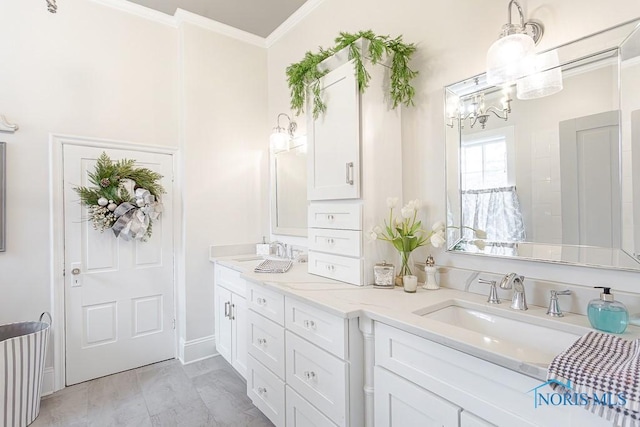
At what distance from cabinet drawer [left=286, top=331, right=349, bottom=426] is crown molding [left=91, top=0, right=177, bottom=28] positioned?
3.10 metres

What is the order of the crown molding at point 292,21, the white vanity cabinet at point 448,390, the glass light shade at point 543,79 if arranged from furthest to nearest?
the crown molding at point 292,21, the glass light shade at point 543,79, the white vanity cabinet at point 448,390

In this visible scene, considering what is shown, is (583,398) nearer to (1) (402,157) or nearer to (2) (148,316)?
(1) (402,157)

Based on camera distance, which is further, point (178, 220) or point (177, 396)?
point (178, 220)

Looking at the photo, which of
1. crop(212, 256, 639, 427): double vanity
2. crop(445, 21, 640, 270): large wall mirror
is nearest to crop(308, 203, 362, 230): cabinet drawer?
crop(212, 256, 639, 427): double vanity

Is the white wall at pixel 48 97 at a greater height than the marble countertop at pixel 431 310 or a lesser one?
greater

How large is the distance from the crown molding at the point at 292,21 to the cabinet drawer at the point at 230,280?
236 centimetres

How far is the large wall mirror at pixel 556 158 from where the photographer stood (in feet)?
3.89

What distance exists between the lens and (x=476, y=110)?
1.64 metres

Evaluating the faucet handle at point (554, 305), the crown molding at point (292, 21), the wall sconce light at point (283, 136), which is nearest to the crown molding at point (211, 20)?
the crown molding at point (292, 21)

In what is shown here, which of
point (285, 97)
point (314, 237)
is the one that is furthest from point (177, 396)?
point (285, 97)

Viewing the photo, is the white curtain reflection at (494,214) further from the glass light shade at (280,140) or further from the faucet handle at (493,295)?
the glass light shade at (280,140)

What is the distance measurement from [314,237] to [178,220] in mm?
1608

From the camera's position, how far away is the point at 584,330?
112 centimetres

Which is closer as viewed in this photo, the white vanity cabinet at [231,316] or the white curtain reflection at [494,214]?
the white curtain reflection at [494,214]
